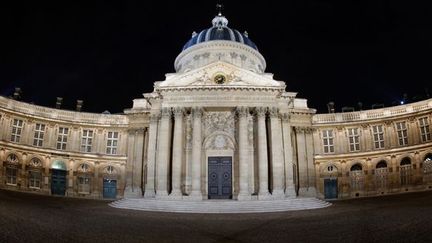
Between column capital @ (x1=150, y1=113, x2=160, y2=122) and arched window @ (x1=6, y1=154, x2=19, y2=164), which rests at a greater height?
column capital @ (x1=150, y1=113, x2=160, y2=122)

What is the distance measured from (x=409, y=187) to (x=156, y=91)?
2757 cm

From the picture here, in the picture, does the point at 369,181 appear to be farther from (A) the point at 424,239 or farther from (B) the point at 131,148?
(A) the point at 424,239

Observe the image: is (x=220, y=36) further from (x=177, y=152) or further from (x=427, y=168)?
(x=427, y=168)

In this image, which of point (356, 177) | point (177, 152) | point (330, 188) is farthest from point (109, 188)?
point (356, 177)

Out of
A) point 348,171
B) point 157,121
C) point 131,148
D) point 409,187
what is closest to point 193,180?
point 157,121

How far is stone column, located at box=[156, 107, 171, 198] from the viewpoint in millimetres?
29766

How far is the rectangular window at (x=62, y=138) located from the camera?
40.0 meters

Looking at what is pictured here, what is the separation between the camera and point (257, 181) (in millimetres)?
30359

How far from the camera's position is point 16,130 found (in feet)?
122

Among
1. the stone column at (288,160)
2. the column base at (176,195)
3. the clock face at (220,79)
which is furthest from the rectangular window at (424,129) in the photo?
the column base at (176,195)

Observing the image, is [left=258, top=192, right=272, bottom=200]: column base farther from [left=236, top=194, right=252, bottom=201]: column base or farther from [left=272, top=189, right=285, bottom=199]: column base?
[left=236, top=194, right=252, bottom=201]: column base

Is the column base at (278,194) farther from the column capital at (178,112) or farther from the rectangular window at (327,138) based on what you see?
the rectangular window at (327,138)

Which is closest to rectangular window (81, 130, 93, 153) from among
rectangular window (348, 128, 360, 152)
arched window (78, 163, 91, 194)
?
arched window (78, 163, 91, 194)

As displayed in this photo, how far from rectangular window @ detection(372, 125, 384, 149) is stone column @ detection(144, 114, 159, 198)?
24.4 m
